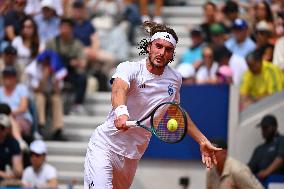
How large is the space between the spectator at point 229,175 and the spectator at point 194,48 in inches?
144

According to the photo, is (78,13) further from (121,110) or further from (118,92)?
(121,110)

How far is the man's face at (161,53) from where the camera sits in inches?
354

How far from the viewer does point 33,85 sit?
53.3ft

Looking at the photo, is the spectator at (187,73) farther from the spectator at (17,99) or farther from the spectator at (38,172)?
the spectator at (17,99)

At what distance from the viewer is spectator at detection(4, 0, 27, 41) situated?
1727 centimetres

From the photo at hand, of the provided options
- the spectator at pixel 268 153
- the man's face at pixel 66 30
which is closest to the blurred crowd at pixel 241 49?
the spectator at pixel 268 153

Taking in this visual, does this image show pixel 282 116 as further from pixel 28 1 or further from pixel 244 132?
pixel 28 1

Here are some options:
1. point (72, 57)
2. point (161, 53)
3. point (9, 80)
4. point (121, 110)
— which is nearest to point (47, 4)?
point (72, 57)

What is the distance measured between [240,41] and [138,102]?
710 centimetres

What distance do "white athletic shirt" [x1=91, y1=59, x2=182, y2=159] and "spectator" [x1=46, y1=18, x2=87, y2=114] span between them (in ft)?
23.0

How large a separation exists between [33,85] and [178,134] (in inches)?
309

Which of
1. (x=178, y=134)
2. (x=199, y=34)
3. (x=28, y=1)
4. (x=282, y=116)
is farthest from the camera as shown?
(x=28, y=1)

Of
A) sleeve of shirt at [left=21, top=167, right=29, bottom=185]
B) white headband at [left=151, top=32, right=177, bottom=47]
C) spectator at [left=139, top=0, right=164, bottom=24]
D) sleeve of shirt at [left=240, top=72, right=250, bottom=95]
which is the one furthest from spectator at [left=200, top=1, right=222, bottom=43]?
white headband at [left=151, top=32, right=177, bottom=47]

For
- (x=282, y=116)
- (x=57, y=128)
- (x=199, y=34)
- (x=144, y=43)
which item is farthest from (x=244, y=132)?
(x=144, y=43)
